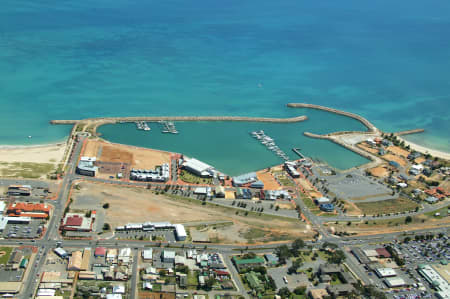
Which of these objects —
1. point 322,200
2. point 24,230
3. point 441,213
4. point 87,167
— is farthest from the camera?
point 441,213

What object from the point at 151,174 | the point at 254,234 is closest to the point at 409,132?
the point at 254,234

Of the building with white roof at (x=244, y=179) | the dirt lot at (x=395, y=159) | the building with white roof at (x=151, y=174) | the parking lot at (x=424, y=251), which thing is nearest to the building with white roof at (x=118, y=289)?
the building with white roof at (x=151, y=174)

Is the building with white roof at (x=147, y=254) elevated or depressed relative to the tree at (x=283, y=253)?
depressed

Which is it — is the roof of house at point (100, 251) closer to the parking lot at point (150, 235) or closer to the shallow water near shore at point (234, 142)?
the parking lot at point (150, 235)

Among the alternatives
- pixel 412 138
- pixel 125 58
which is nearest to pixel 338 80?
pixel 412 138

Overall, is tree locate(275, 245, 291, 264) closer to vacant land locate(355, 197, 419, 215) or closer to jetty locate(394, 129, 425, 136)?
vacant land locate(355, 197, 419, 215)

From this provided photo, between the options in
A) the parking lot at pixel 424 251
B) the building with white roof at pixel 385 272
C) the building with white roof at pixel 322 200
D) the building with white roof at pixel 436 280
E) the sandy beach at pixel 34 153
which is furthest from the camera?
the sandy beach at pixel 34 153

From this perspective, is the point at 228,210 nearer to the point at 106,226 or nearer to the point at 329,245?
the point at 329,245
